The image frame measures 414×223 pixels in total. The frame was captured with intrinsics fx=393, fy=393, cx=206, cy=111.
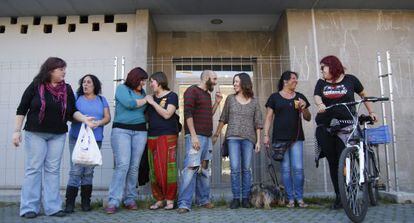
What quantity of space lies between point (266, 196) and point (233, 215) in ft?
2.18

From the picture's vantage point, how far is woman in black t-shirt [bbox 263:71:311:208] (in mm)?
4871

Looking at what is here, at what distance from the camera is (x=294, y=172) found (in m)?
4.89

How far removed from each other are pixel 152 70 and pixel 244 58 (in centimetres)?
213

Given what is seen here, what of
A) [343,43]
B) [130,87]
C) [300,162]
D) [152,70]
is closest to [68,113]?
[130,87]

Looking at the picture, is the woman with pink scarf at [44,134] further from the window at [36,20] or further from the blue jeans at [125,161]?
the window at [36,20]

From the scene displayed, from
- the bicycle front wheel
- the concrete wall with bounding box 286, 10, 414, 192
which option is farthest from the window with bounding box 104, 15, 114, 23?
the bicycle front wheel

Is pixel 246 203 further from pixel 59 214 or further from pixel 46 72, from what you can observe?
pixel 46 72

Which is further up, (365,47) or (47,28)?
(47,28)

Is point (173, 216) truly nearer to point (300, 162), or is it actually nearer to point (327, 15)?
point (300, 162)

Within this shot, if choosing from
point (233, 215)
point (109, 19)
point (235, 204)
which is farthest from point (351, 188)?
point (109, 19)

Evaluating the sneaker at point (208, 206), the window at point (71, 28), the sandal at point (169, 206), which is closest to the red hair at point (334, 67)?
the sneaker at point (208, 206)

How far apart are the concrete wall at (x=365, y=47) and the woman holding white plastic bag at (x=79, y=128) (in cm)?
397

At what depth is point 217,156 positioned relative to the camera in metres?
7.63

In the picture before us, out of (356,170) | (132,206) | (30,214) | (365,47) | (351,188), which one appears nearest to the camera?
(351,188)
